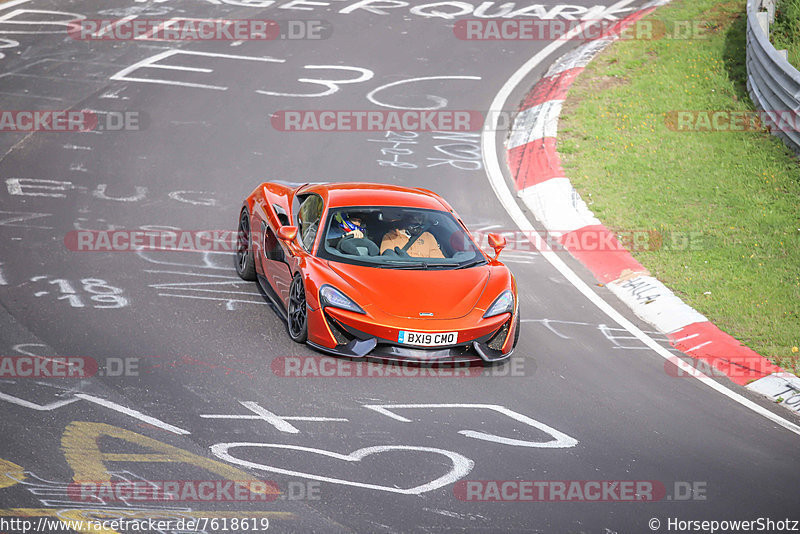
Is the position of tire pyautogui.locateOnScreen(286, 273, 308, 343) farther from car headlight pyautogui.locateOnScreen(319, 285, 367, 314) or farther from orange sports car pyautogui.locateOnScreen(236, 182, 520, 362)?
car headlight pyautogui.locateOnScreen(319, 285, 367, 314)

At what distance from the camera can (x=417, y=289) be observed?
27.2 feet

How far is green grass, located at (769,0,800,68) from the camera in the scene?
16328 millimetres

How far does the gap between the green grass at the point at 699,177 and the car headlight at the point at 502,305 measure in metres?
2.73

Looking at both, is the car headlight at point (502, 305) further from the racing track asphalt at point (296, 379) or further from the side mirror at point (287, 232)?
the side mirror at point (287, 232)

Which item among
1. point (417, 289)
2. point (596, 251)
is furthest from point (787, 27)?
point (417, 289)

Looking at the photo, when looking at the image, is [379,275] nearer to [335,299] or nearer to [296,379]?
[335,299]

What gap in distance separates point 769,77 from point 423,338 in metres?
9.10

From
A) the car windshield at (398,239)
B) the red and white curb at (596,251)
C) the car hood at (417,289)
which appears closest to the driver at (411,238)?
the car windshield at (398,239)

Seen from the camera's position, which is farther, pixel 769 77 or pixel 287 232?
pixel 769 77

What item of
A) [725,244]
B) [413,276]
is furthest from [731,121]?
[413,276]

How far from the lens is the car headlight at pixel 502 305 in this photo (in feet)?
27.1

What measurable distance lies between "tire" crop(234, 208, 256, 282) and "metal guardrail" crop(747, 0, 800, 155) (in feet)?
26.6

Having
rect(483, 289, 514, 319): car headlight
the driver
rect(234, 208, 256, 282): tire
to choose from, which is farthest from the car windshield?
rect(234, 208, 256, 282): tire

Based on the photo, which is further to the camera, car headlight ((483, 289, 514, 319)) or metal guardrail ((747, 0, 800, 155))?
metal guardrail ((747, 0, 800, 155))
